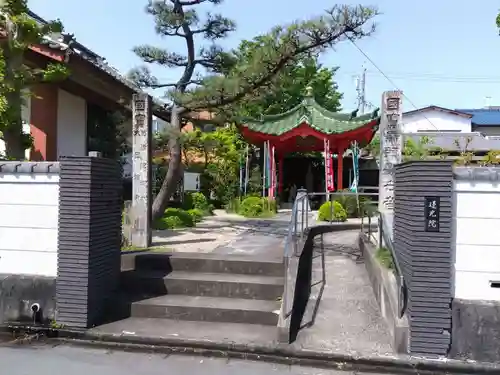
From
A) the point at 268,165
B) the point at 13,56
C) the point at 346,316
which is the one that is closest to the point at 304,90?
the point at 268,165

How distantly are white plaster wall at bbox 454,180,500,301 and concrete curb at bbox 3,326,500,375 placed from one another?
2.35 feet

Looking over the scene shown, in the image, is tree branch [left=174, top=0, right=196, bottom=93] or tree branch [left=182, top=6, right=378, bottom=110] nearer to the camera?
tree branch [left=182, top=6, right=378, bottom=110]

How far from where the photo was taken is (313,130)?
18188mm

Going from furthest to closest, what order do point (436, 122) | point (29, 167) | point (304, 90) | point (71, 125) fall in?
point (436, 122) < point (304, 90) < point (71, 125) < point (29, 167)

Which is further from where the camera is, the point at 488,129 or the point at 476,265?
the point at 488,129

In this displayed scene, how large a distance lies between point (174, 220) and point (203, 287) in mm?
5276

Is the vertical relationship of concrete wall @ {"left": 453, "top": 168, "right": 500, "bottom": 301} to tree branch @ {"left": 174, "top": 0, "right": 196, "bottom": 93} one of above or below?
below

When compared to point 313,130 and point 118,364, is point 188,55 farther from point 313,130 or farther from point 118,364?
point 313,130

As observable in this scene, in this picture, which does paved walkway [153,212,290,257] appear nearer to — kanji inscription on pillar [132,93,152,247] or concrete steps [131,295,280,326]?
kanji inscription on pillar [132,93,152,247]

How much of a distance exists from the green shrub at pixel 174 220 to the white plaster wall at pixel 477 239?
24.7ft

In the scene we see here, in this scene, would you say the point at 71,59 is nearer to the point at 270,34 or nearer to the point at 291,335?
the point at 270,34

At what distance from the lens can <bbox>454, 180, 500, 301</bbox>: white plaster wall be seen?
15.5 ft

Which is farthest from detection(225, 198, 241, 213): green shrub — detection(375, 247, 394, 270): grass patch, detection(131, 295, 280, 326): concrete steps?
detection(131, 295, 280, 326): concrete steps

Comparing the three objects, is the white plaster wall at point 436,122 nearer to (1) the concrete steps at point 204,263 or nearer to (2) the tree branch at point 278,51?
(2) the tree branch at point 278,51
